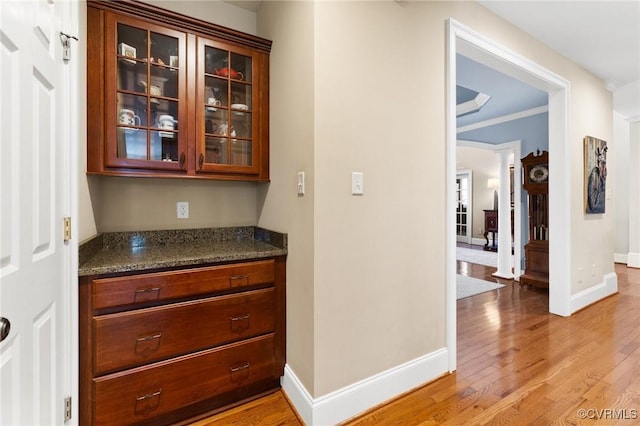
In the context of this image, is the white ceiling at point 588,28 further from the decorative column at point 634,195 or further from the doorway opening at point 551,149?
the decorative column at point 634,195

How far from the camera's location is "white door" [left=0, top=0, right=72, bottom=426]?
0.87m

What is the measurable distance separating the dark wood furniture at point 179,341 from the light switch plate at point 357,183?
615 millimetres

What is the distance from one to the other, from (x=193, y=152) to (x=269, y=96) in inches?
25.3

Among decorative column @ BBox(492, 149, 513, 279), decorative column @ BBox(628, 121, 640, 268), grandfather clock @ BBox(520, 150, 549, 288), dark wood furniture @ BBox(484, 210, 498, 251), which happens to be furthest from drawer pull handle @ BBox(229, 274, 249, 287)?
dark wood furniture @ BBox(484, 210, 498, 251)

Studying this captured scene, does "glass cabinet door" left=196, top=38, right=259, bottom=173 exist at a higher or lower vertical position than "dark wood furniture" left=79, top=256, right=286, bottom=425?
higher

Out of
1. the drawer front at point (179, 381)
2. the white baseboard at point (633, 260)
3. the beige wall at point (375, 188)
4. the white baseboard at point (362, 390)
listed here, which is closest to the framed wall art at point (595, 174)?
the beige wall at point (375, 188)

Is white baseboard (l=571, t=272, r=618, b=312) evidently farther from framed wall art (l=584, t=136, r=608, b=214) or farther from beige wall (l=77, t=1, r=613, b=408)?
beige wall (l=77, t=1, r=613, b=408)

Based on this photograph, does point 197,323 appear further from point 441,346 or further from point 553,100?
point 553,100

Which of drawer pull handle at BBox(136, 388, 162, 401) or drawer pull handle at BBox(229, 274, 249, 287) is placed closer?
drawer pull handle at BBox(136, 388, 162, 401)

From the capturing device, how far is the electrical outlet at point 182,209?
2.09 metres

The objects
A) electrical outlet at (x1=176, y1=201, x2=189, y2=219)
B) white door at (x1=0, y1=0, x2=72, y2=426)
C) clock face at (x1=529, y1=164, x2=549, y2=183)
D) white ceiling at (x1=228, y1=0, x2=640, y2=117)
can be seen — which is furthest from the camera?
clock face at (x1=529, y1=164, x2=549, y2=183)

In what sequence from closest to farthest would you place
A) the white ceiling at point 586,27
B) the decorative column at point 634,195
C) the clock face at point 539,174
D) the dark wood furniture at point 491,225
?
the white ceiling at point 586,27
the clock face at point 539,174
the decorative column at point 634,195
the dark wood furniture at point 491,225

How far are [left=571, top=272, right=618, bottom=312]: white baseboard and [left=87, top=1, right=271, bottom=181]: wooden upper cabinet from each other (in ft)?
11.5

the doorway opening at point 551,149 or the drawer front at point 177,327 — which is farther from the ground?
the doorway opening at point 551,149
